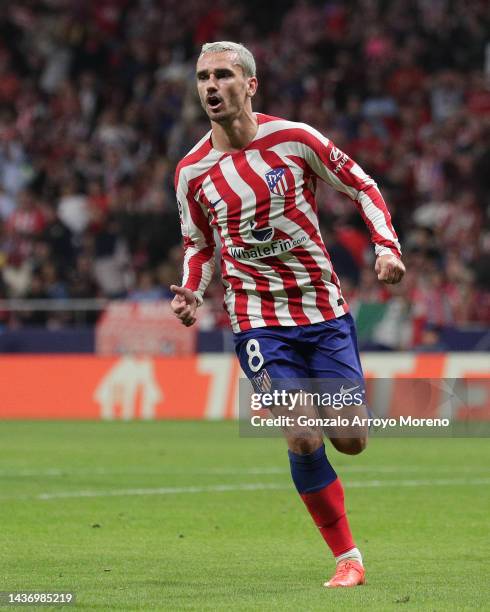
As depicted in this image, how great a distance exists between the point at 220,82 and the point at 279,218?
0.67m

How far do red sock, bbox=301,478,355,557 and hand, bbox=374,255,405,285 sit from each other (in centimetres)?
103

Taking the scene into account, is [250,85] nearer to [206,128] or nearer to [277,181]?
Result: [277,181]

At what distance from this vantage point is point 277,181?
6832 mm

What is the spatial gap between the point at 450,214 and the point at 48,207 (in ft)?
21.1

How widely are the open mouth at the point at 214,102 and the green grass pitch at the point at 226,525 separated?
2.15 meters

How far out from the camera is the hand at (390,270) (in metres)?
6.32

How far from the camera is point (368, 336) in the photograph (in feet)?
63.2

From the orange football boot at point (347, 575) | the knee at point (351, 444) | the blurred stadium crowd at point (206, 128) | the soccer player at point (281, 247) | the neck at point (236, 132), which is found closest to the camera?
the orange football boot at point (347, 575)

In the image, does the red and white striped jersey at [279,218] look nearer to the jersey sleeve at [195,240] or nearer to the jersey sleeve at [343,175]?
the jersey sleeve at [343,175]

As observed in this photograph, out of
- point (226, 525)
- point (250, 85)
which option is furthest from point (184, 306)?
point (226, 525)

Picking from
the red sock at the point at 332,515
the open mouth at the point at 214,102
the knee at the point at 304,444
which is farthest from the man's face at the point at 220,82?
the red sock at the point at 332,515

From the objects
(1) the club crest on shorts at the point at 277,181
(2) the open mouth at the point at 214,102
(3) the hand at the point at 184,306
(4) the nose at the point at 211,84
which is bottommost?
(3) the hand at the point at 184,306

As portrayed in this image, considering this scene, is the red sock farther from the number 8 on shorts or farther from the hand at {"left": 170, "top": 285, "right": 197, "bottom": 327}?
the hand at {"left": 170, "top": 285, "right": 197, "bottom": 327}

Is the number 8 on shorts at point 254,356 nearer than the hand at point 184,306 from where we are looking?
Yes
